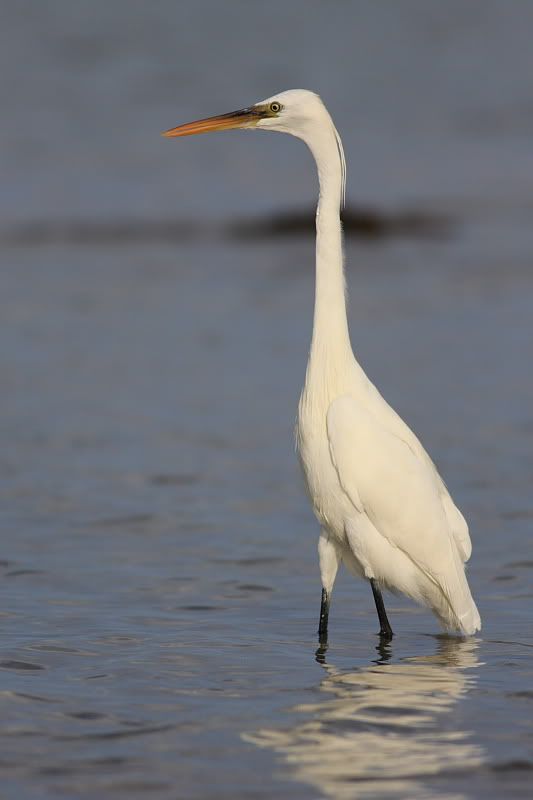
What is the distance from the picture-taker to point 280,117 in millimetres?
5891

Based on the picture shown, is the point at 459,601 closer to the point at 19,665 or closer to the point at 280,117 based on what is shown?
the point at 19,665

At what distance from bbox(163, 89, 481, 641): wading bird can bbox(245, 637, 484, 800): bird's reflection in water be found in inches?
19.1

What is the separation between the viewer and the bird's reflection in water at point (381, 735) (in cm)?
411

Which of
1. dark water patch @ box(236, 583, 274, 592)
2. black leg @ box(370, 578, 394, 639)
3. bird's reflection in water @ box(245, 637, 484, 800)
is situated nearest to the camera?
bird's reflection in water @ box(245, 637, 484, 800)

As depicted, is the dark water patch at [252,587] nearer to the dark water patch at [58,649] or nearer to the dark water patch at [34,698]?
the dark water patch at [58,649]

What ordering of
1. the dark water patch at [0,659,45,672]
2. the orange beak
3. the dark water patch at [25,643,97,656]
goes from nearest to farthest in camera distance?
the dark water patch at [0,659,45,672], the dark water patch at [25,643,97,656], the orange beak

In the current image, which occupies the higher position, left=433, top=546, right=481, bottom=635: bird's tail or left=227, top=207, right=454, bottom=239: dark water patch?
left=227, top=207, right=454, bottom=239: dark water patch

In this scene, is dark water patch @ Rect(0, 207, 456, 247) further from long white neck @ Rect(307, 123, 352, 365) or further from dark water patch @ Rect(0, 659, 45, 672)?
dark water patch @ Rect(0, 659, 45, 672)

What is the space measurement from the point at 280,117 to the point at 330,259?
0.65m

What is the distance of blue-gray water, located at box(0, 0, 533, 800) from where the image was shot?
4449 millimetres

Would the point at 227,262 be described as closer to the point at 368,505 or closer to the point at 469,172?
the point at 469,172

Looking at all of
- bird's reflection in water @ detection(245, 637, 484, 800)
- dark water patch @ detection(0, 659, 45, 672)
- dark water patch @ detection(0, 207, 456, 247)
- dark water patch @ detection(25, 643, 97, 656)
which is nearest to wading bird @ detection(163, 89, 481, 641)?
bird's reflection in water @ detection(245, 637, 484, 800)

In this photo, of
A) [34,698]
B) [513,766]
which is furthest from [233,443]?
[513,766]

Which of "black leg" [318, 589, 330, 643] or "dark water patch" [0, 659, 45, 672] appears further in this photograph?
"black leg" [318, 589, 330, 643]
